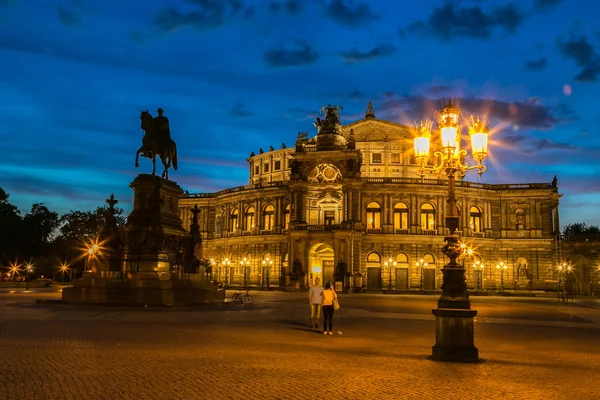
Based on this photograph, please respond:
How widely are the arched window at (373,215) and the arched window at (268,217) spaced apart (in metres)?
13.7

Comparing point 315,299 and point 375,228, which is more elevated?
point 375,228

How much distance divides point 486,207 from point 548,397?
71.0m

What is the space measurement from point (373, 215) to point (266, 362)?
63.6 m

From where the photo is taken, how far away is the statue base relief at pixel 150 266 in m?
27.0

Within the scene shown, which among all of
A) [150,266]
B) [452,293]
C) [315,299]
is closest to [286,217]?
[150,266]

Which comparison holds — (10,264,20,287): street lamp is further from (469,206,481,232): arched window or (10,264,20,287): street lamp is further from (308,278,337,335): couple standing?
(308,278,337,335): couple standing

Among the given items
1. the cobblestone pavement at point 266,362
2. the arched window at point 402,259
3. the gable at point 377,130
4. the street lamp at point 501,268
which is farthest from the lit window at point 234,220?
the cobblestone pavement at point 266,362

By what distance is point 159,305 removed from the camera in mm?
26406

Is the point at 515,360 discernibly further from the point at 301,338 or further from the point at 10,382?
the point at 10,382

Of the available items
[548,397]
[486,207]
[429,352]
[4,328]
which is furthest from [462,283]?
[486,207]

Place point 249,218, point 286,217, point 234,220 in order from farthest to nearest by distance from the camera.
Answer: point 234,220, point 249,218, point 286,217

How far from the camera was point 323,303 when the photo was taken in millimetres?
19172

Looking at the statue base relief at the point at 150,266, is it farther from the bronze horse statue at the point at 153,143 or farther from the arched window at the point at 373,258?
the arched window at the point at 373,258

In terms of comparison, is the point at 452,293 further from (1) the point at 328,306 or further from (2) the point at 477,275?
(2) the point at 477,275
